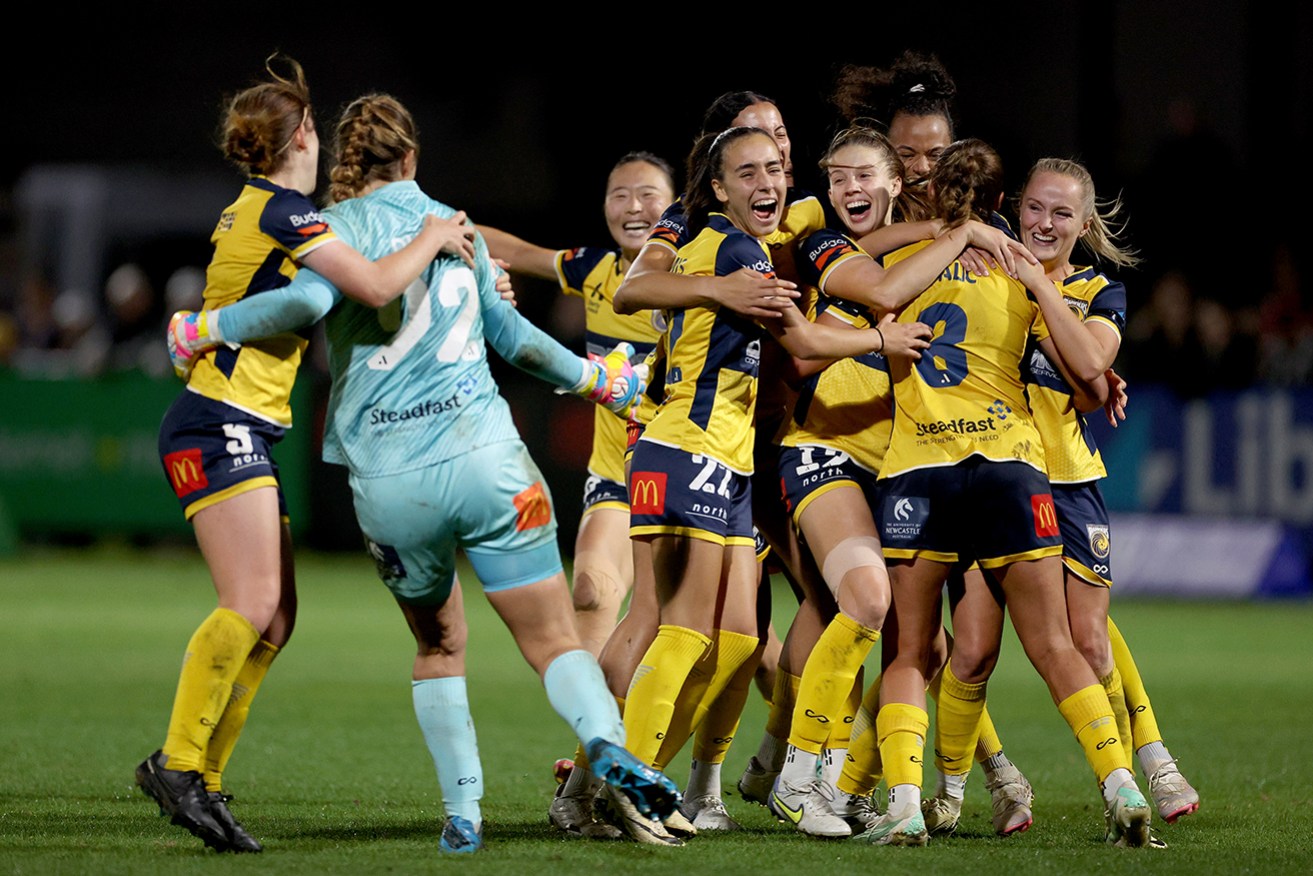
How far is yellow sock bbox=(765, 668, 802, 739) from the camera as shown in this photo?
6199 mm

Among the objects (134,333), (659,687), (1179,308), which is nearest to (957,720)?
(659,687)

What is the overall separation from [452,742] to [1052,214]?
2720mm

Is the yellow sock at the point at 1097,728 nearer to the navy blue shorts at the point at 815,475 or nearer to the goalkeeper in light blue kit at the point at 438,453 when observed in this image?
the navy blue shorts at the point at 815,475

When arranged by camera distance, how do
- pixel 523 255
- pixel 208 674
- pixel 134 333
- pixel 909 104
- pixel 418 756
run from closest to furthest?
pixel 208 674 < pixel 909 104 < pixel 418 756 < pixel 523 255 < pixel 134 333

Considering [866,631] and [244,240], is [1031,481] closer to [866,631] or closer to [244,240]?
[866,631]

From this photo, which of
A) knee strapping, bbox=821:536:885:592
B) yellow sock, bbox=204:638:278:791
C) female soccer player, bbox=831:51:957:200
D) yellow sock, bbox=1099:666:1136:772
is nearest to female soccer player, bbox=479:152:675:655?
female soccer player, bbox=831:51:957:200

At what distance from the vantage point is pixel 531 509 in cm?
509

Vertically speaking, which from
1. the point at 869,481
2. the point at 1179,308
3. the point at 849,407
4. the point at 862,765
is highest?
the point at 1179,308

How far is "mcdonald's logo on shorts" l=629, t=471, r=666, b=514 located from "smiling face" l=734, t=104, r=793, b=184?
52.1 inches

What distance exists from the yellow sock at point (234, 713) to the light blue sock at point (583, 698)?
1054 millimetres

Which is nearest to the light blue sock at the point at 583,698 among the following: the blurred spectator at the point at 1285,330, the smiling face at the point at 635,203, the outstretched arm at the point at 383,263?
the outstretched arm at the point at 383,263

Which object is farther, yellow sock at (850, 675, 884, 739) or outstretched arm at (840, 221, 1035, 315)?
yellow sock at (850, 675, 884, 739)

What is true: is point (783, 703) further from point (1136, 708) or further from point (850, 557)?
A: point (1136, 708)

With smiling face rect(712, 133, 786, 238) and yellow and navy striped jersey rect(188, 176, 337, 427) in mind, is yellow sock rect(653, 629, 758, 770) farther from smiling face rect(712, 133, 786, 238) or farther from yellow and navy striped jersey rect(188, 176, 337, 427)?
yellow and navy striped jersey rect(188, 176, 337, 427)
